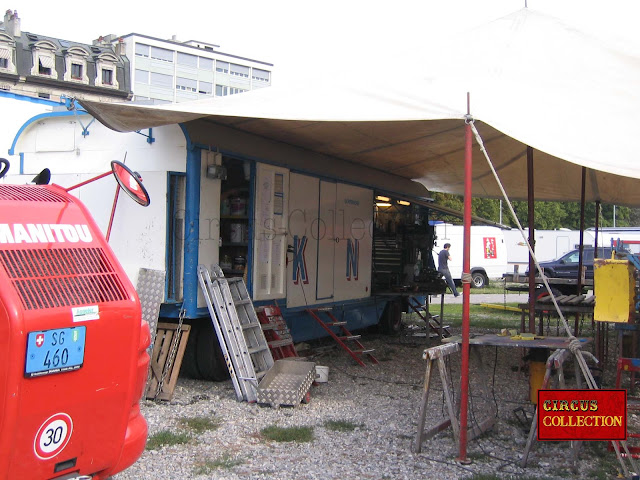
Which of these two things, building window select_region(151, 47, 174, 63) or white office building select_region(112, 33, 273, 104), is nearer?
white office building select_region(112, 33, 273, 104)

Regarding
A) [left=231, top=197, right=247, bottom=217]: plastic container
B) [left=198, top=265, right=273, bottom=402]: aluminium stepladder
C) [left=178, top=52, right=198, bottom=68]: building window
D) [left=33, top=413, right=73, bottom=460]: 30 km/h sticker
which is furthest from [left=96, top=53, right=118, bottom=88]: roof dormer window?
[left=33, top=413, right=73, bottom=460]: 30 km/h sticker

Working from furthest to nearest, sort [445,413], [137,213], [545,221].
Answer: [545,221], [137,213], [445,413]

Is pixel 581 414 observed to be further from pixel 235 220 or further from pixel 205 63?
pixel 205 63

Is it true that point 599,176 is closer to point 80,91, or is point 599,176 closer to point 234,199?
point 234,199

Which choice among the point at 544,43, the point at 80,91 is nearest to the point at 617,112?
the point at 544,43

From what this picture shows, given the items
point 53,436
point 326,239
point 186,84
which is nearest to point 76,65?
point 186,84

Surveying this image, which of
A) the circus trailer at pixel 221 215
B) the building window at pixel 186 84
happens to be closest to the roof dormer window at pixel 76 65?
the building window at pixel 186 84

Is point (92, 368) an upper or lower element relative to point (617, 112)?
lower

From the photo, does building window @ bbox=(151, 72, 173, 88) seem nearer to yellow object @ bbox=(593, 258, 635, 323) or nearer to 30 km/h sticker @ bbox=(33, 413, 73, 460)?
yellow object @ bbox=(593, 258, 635, 323)

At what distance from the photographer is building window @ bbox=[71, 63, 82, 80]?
5469cm

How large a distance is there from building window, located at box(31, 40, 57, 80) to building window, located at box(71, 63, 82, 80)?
5.23 ft

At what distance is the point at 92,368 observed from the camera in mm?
3068

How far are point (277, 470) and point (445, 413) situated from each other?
221 centimetres

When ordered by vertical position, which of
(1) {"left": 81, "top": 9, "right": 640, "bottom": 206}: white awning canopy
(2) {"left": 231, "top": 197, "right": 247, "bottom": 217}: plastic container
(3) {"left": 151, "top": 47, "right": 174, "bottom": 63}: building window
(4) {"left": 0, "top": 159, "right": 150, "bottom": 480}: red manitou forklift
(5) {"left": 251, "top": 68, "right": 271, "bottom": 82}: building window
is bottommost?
(4) {"left": 0, "top": 159, "right": 150, "bottom": 480}: red manitou forklift
